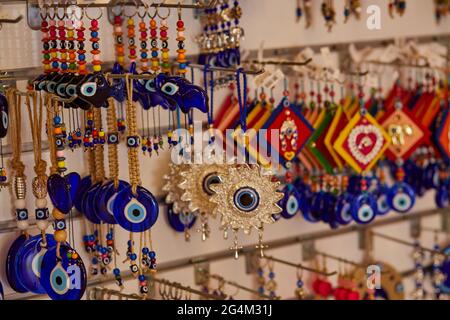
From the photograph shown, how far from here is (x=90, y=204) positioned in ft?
5.22

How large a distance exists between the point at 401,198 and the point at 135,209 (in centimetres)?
75

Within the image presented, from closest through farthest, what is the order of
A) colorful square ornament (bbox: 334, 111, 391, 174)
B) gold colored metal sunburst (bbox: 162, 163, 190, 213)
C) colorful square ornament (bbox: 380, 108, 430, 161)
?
gold colored metal sunburst (bbox: 162, 163, 190, 213) < colorful square ornament (bbox: 334, 111, 391, 174) < colorful square ornament (bbox: 380, 108, 430, 161)

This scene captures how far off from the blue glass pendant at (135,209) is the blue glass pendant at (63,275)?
0.38 feet

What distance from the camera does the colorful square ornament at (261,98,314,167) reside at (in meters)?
1.74

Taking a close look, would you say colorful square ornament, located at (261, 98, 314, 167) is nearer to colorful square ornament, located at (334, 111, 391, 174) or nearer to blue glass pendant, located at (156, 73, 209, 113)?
colorful square ornament, located at (334, 111, 391, 174)

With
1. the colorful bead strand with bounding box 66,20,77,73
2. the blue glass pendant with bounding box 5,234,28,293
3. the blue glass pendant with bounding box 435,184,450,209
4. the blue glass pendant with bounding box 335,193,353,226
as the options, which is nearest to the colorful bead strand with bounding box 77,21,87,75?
the colorful bead strand with bounding box 66,20,77,73

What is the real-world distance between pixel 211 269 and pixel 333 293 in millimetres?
332

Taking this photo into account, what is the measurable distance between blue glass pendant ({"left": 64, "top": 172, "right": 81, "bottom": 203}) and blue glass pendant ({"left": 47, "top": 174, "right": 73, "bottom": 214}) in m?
0.07

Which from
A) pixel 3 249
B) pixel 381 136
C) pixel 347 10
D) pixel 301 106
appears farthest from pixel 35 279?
pixel 347 10

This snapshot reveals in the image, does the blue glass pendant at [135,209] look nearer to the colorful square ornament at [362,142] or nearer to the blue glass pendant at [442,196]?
the colorful square ornament at [362,142]

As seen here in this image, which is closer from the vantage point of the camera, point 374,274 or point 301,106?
point 301,106
